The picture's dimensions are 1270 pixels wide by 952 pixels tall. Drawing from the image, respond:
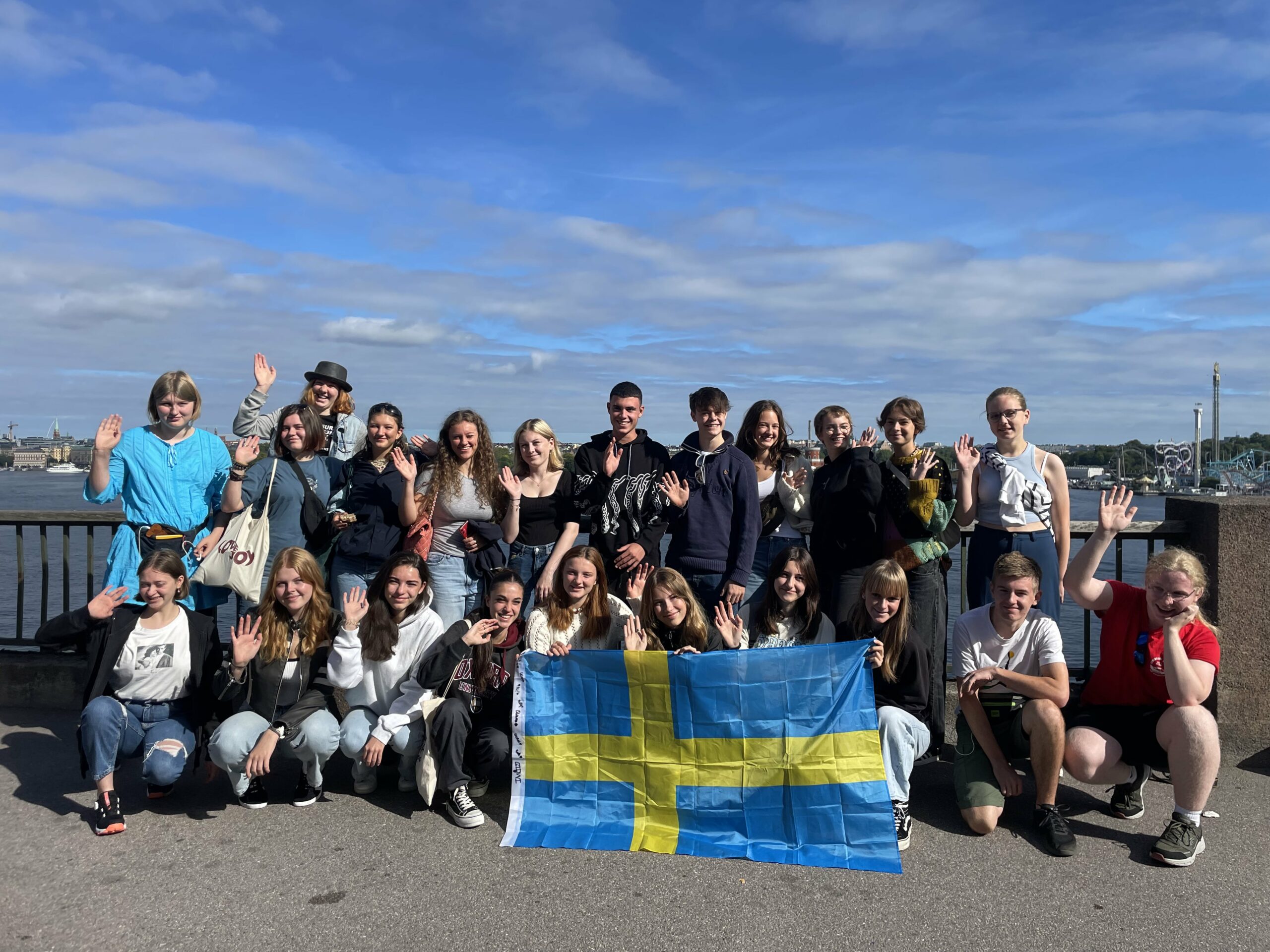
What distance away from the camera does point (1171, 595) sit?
14.8ft

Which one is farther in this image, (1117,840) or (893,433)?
(893,433)

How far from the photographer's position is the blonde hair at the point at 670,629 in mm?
5016

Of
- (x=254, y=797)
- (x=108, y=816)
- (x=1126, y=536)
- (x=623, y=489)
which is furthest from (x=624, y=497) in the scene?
(x=1126, y=536)

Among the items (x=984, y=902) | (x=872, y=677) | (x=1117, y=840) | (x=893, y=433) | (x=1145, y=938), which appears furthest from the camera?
(x=893, y=433)

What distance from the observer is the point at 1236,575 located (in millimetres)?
5535

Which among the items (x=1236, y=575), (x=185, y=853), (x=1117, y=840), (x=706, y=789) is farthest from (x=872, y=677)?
(x=185, y=853)

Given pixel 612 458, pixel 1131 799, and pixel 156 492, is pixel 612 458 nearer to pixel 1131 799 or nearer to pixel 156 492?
pixel 156 492

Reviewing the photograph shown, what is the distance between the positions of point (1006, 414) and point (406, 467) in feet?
11.8

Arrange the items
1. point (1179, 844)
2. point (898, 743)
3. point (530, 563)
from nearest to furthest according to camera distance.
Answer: point (1179, 844) → point (898, 743) → point (530, 563)

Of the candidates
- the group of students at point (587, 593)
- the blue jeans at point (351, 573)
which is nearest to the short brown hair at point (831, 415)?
the group of students at point (587, 593)

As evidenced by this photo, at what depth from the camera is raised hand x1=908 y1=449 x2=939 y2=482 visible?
547cm

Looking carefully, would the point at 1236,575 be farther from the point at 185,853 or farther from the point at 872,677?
the point at 185,853

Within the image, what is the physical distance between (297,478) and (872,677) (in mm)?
3603

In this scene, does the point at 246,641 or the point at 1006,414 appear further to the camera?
the point at 1006,414
